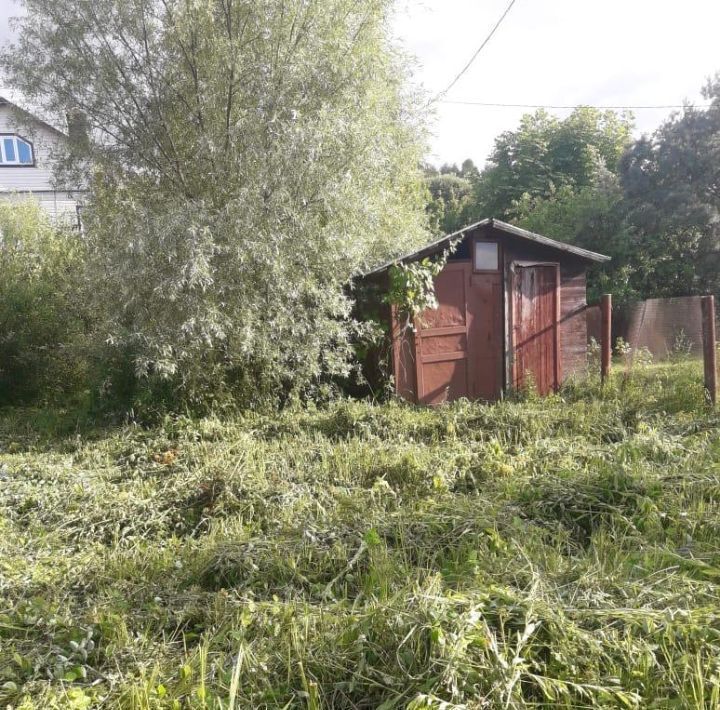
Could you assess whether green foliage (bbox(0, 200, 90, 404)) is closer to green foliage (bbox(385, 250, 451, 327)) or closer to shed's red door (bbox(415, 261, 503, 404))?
green foliage (bbox(385, 250, 451, 327))

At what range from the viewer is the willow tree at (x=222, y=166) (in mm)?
6938

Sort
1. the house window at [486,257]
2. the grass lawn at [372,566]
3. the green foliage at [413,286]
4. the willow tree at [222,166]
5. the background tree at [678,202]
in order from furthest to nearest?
the background tree at [678,202]
the house window at [486,257]
the green foliage at [413,286]
the willow tree at [222,166]
the grass lawn at [372,566]

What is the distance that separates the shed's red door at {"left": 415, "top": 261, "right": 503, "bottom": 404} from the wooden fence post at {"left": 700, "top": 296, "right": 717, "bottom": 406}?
113 inches

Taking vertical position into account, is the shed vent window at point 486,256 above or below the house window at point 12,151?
below

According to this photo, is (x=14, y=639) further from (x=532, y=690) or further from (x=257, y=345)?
(x=257, y=345)

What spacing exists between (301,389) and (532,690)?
20.6 ft

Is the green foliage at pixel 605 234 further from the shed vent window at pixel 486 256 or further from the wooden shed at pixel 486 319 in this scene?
the shed vent window at pixel 486 256

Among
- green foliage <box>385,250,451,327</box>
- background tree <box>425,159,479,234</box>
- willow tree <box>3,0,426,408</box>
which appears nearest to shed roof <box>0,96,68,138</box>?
willow tree <box>3,0,426,408</box>

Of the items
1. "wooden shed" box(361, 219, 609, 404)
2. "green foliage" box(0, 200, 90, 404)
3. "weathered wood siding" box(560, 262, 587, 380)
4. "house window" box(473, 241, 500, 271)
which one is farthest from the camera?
"green foliage" box(0, 200, 90, 404)

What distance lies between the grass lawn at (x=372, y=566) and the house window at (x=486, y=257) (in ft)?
9.31

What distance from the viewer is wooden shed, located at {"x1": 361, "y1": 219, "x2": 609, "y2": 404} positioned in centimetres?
858

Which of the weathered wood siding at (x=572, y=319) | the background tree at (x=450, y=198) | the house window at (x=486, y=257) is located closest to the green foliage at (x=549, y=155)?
the background tree at (x=450, y=198)

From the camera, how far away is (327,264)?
304 inches

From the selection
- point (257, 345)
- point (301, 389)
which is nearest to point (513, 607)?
point (257, 345)
